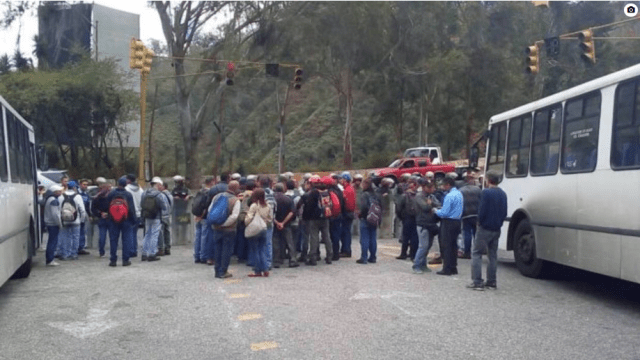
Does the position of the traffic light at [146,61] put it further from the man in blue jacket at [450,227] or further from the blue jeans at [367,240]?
the man in blue jacket at [450,227]

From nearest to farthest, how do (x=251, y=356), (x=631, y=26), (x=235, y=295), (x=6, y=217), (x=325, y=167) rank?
1. (x=251, y=356)
2. (x=6, y=217)
3. (x=235, y=295)
4. (x=325, y=167)
5. (x=631, y=26)

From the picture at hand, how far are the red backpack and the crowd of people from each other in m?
0.02

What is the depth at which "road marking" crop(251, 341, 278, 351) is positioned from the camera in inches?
286

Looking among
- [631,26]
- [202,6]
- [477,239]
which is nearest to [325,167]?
[202,6]

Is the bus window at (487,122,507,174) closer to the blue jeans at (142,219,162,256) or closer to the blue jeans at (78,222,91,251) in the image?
the blue jeans at (142,219,162,256)

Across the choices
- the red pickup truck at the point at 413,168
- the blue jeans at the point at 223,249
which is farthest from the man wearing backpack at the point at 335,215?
the red pickup truck at the point at 413,168

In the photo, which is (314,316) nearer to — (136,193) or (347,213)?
(347,213)

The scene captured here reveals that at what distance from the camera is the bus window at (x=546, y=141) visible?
11.0 meters

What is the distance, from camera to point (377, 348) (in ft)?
23.7

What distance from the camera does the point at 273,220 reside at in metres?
12.6

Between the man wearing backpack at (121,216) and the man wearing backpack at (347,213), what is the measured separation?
4.12 m

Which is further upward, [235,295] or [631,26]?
[631,26]

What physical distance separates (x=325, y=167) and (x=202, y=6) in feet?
64.9

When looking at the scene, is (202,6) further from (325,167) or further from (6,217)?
(6,217)
